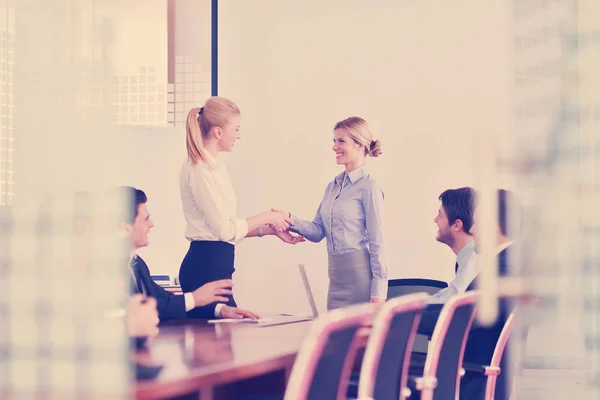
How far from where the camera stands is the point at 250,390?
105 inches

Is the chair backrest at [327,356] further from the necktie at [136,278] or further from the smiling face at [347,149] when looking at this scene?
the smiling face at [347,149]

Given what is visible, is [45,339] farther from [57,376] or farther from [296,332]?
[296,332]

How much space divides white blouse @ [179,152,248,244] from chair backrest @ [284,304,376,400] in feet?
3.70

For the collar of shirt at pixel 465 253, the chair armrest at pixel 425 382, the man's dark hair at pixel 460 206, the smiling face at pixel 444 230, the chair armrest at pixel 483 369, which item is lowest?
the chair armrest at pixel 483 369

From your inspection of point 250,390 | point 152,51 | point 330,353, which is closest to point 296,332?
point 250,390

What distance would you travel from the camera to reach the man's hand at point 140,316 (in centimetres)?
199

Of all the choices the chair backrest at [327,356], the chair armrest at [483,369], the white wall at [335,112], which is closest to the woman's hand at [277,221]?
the chair armrest at [483,369]

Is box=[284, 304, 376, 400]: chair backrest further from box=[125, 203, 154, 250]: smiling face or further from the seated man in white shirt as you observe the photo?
box=[125, 203, 154, 250]: smiling face

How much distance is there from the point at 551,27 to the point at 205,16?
457 centimetres

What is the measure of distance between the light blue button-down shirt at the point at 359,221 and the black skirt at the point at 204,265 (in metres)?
0.90

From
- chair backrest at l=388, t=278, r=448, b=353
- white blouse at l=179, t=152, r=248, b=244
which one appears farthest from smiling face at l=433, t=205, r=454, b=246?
white blouse at l=179, t=152, r=248, b=244

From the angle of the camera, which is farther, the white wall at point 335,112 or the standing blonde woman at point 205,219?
the white wall at point 335,112

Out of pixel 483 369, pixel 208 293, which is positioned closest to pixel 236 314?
pixel 208 293

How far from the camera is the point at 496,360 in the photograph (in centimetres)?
288
